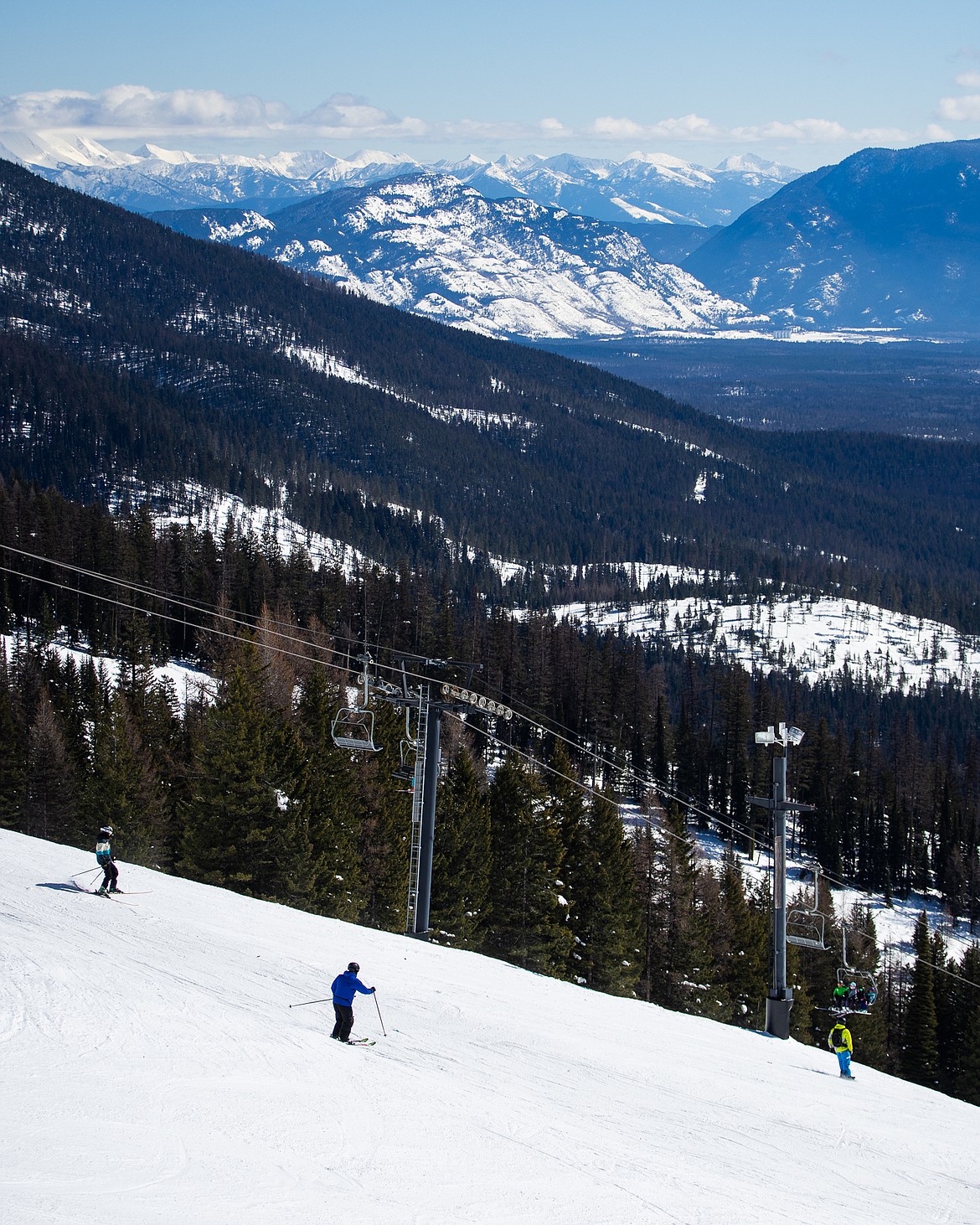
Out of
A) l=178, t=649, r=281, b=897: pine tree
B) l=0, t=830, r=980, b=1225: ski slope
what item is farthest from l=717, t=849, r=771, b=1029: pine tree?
l=178, t=649, r=281, b=897: pine tree

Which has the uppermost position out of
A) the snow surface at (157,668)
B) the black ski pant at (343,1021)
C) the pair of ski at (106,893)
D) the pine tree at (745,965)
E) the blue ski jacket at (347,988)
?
the blue ski jacket at (347,988)

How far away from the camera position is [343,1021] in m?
22.9

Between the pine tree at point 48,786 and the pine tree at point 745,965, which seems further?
the pine tree at point 745,965

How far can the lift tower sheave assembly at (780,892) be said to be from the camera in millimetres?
33969

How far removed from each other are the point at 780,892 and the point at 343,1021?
15.6 metres

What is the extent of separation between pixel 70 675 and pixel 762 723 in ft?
252

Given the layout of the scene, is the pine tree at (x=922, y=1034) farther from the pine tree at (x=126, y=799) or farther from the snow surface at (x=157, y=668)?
the snow surface at (x=157, y=668)

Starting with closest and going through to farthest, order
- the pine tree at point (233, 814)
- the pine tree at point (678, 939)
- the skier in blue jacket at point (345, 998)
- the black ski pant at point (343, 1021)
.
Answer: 1. the skier in blue jacket at point (345, 998)
2. the black ski pant at point (343, 1021)
3. the pine tree at point (233, 814)
4. the pine tree at point (678, 939)

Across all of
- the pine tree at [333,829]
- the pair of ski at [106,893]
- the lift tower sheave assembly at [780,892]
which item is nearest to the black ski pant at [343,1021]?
the pair of ski at [106,893]

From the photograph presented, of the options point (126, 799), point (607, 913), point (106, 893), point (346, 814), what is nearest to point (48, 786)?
point (126, 799)

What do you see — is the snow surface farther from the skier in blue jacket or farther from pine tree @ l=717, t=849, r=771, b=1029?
the skier in blue jacket

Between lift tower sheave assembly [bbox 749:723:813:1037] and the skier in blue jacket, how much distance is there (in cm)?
1473

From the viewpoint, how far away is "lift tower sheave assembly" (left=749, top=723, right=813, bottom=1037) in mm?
33969

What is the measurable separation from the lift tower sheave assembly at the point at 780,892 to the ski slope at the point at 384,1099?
5.97 ft
